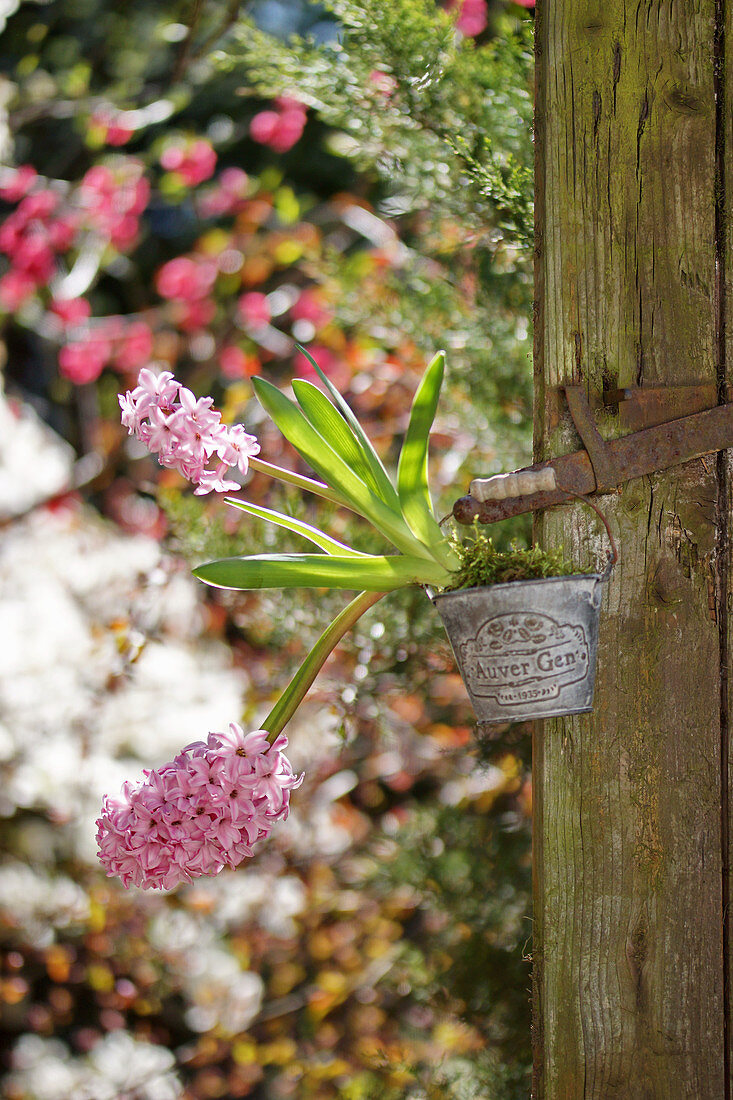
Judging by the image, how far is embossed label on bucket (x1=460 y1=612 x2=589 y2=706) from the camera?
2.74ft

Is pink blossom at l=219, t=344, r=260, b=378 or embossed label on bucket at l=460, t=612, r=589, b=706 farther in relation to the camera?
pink blossom at l=219, t=344, r=260, b=378

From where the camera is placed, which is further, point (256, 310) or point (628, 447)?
point (256, 310)

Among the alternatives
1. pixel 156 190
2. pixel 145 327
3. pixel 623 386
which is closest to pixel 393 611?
pixel 623 386

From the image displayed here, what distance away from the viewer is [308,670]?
0.97m

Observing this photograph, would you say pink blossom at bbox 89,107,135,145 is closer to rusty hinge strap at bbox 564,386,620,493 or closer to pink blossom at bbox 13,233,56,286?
pink blossom at bbox 13,233,56,286

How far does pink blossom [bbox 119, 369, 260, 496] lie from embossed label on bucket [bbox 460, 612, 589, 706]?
1.14ft

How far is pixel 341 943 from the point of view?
9.24 ft

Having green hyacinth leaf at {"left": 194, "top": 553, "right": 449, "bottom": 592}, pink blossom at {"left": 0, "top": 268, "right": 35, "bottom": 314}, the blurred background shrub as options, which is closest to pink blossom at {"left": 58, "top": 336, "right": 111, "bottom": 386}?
the blurred background shrub

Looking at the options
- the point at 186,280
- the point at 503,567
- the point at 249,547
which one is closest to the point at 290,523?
the point at 503,567

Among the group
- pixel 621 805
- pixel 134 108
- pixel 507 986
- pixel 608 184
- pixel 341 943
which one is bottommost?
pixel 341 943

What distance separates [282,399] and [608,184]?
0.47 meters

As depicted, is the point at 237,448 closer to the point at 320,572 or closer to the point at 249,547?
the point at 320,572

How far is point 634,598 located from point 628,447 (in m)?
0.18

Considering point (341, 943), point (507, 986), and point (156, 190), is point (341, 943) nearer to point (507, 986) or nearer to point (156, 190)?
point (507, 986)
